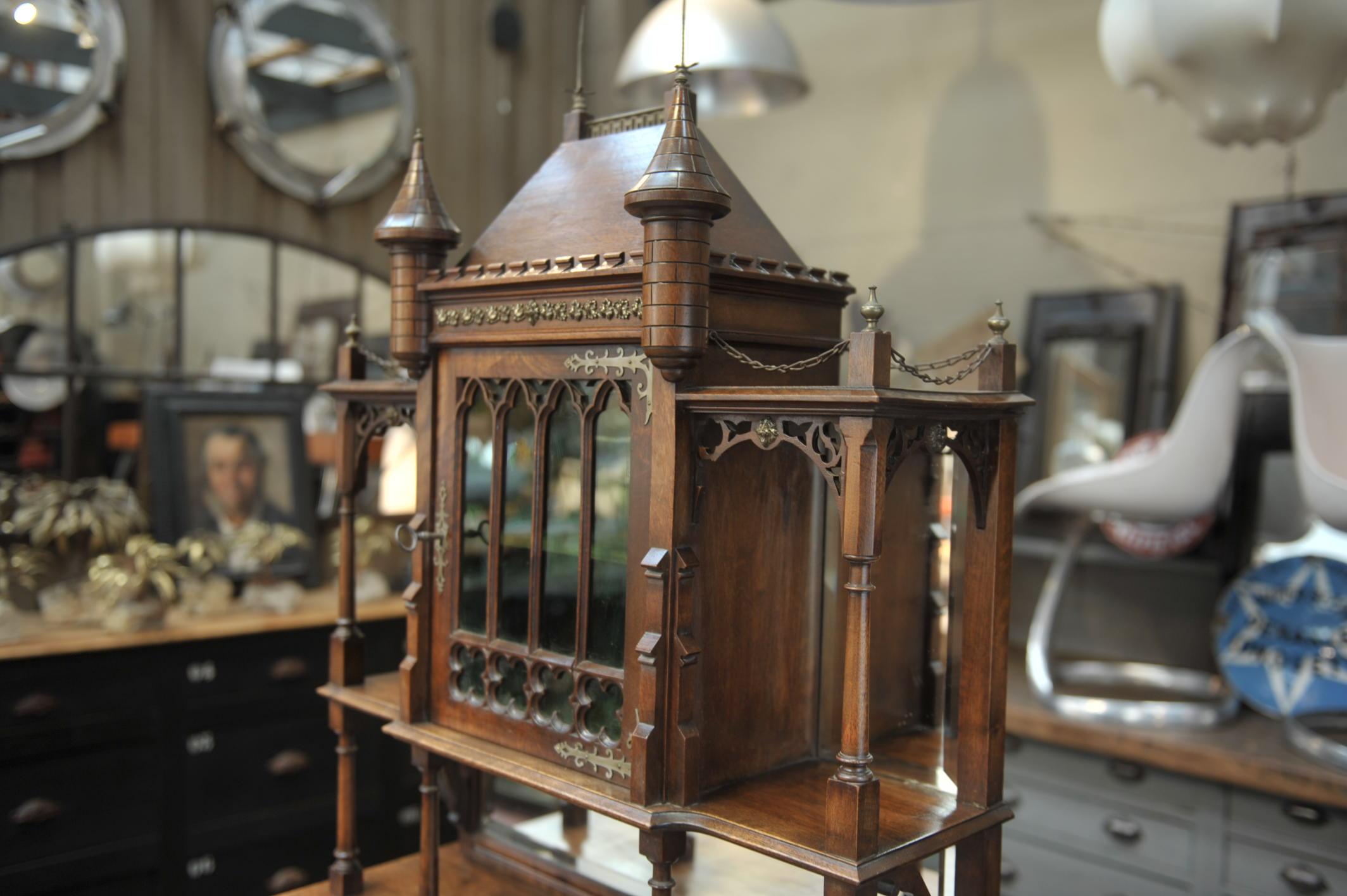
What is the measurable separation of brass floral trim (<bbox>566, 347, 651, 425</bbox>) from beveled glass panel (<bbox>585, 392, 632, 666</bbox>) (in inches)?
1.7

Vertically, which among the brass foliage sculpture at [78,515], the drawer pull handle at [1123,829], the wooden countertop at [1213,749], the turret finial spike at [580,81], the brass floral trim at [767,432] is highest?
the turret finial spike at [580,81]

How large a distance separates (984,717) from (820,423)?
488 mm

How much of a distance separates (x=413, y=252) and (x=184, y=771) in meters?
2.17

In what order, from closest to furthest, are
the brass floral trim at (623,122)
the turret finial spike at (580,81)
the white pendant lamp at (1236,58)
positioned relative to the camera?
the brass floral trim at (623,122)
the turret finial spike at (580,81)
the white pendant lamp at (1236,58)

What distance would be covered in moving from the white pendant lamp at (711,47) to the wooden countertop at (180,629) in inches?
63.6

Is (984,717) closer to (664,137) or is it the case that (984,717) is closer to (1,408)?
(664,137)

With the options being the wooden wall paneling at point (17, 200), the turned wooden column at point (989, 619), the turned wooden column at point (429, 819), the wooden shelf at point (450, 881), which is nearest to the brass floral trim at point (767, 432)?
the turned wooden column at point (989, 619)

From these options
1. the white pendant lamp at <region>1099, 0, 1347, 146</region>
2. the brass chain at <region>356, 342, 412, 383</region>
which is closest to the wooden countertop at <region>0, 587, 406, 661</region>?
the brass chain at <region>356, 342, 412, 383</region>

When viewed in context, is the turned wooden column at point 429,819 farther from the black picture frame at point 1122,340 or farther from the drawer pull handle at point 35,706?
the black picture frame at point 1122,340

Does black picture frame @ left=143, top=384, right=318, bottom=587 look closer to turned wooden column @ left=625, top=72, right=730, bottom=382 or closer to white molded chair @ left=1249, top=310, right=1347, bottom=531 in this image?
turned wooden column @ left=625, top=72, right=730, bottom=382

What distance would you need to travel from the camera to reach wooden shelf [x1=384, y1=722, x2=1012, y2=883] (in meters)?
1.23

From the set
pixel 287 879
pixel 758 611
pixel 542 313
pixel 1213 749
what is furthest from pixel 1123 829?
pixel 287 879

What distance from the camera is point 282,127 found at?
376 centimetres

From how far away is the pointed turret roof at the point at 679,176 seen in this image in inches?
49.6
